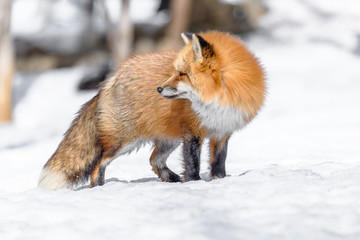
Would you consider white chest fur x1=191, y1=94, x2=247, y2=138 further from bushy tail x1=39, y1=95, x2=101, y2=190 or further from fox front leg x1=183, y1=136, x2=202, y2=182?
→ bushy tail x1=39, y1=95, x2=101, y2=190

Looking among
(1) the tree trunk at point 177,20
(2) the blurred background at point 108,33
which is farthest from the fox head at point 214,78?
(1) the tree trunk at point 177,20

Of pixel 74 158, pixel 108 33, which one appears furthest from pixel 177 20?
pixel 74 158

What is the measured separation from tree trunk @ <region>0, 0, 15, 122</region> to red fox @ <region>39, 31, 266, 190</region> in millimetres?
7750

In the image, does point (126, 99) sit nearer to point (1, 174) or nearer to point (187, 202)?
point (187, 202)

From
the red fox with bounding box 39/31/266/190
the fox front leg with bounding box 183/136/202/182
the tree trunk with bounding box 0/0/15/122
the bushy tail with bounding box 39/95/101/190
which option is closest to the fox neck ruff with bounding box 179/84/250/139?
the red fox with bounding box 39/31/266/190

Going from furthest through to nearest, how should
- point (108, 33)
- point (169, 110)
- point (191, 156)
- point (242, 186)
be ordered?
point (108, 33), point (169, 110), point (191, 156), point (242, 186)

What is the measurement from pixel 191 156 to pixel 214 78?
0.72m

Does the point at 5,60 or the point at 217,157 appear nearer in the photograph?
the point at 217,157

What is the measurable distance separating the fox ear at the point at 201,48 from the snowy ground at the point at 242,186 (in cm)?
104

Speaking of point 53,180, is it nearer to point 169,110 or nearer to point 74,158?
point 74,158

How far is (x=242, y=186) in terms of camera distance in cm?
343

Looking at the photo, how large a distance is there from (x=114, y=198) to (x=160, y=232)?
80cm

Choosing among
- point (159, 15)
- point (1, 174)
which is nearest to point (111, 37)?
point (159, 15)

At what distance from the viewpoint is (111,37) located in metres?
15.7
